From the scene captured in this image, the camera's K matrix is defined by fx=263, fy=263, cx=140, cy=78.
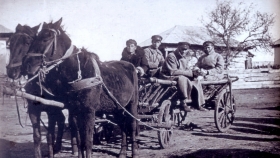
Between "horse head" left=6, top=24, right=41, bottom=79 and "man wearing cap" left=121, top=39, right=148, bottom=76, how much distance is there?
220cm

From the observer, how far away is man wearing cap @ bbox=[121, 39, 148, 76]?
18.7ft

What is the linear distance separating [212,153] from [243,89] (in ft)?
36.3

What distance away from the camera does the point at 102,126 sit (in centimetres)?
609

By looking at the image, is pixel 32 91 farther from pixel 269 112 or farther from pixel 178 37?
pixel 178 37

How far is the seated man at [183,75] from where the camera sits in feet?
18.6

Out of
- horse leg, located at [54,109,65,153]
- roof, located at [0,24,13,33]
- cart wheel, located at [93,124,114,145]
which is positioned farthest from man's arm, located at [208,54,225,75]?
roof, located at [0,24,13,33]

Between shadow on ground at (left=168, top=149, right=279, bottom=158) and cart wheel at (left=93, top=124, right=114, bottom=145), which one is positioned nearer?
shadow on ground at (left=168, top=149, right=279, bottom=158)

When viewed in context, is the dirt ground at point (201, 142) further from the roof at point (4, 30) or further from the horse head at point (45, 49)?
the roof at point (4, 30)

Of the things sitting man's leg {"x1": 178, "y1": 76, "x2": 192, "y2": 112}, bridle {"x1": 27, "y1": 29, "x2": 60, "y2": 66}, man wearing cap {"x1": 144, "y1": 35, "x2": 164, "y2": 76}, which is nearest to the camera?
bridle {"x1": 27, "y1": 29, "x2": 60, "y2": 66}

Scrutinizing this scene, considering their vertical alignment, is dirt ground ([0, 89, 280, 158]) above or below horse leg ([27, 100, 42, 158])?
below

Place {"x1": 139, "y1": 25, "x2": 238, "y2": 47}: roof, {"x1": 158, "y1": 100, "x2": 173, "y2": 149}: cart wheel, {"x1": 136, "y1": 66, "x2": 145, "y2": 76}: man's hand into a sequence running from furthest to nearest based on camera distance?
{"x1": 139, "y1": 25, "x2": 238, "y2": 47}: roof < {"x1": 136, "y1": 66, "x2": 145, "y2": 76}: man's hand < {"x1": 158, "y1": 100, "x2": 173, "y2": 149}: cart wheel

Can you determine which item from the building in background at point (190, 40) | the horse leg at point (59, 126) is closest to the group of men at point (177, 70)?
the horse leg at point (59, 126)

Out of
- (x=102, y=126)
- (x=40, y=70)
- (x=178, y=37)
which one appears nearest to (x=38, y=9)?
(x=40, y=70)

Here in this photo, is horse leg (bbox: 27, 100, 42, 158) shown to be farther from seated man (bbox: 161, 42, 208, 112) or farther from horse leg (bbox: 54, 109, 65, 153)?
seated man (bbox: 161, 42, 208, 112)
